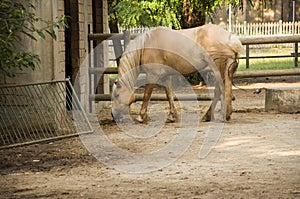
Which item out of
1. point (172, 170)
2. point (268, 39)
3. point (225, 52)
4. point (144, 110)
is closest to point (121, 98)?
point (144, 110)

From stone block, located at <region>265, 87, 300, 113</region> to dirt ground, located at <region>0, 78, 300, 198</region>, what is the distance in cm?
169

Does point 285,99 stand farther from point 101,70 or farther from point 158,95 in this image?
point 101,70

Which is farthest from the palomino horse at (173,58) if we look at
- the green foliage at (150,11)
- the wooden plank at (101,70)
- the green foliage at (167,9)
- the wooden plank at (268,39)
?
the green foliage at (150,11)

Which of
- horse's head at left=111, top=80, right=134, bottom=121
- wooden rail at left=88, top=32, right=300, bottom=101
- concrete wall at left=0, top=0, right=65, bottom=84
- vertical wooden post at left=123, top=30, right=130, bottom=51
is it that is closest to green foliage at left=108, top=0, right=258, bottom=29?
wooden rail at left=88, top=32, right=300, bottom=101

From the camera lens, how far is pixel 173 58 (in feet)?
37.3

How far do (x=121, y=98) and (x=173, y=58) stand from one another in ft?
3.54

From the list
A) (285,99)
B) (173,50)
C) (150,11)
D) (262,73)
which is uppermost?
(150,11)

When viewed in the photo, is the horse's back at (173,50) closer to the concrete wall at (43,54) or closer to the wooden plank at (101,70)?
the wooden plank at (101,70)

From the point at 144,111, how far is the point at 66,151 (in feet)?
8.64

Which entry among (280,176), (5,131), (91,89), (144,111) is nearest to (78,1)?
(91,89)

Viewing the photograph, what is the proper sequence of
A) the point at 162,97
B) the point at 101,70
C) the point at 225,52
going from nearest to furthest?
the point at 225,52, the point at 162,97, the point at 101,70

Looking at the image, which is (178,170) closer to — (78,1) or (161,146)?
(161,146)

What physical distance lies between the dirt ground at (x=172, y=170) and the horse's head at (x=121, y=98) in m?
0.59

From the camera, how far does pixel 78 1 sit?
1242cm
